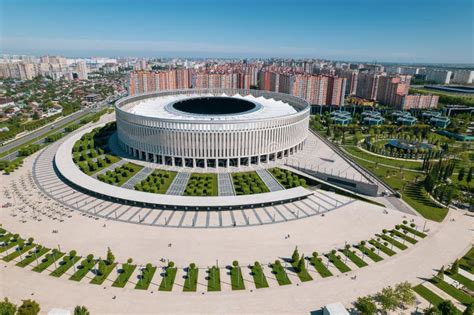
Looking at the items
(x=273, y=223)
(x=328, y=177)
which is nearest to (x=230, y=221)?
(x=273, y=223)

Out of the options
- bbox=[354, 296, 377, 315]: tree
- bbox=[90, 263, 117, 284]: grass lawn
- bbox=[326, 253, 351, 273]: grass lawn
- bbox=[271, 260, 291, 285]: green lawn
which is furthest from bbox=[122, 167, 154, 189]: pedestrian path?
bbox=[354, 296, 377, 315]: tree

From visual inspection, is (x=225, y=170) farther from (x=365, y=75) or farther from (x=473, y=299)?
(x=365, y=75)

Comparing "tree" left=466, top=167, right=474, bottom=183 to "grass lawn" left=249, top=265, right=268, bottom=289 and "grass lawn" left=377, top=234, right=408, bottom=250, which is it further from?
"grass lawn" left=249, top=265, right=268, bottom=289

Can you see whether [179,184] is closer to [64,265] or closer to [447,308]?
[64,265]

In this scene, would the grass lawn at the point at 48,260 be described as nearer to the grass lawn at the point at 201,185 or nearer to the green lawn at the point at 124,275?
the green lawn at the point at 124,275

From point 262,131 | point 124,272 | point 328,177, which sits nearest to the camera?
point 124,272

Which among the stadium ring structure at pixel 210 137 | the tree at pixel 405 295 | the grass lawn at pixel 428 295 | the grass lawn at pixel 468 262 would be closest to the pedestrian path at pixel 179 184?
the stadium ring structure at pixel 210 137
